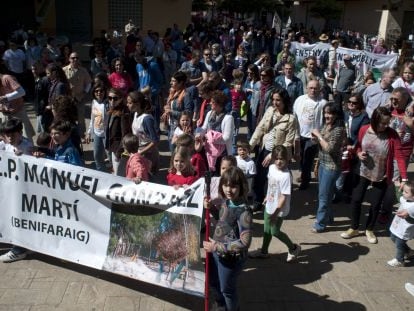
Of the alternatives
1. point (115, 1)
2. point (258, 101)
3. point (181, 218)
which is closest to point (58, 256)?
point (181, 218)

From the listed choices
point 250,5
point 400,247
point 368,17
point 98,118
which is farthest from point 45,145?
point 368,17

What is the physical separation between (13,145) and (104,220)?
1.45 m

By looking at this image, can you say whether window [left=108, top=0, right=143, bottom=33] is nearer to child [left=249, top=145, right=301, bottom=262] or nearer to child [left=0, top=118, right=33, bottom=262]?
child [left=0, top=118, right=33, bottom=262]

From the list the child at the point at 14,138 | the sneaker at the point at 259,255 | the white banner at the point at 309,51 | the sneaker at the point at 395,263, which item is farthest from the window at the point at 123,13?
the sneaker at the point at 395,263

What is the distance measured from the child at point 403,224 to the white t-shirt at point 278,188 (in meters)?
1.22

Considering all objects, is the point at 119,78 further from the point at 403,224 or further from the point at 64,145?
the point at 403,224

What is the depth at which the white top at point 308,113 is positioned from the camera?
656 centimetres

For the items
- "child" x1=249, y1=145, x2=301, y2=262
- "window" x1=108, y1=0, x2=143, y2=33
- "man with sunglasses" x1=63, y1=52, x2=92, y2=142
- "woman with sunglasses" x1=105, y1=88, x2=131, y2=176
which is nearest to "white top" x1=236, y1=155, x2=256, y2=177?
"child" x1=249, y1=145, x2=301, y2=262

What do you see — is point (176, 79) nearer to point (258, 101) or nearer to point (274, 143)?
point (258, 101)

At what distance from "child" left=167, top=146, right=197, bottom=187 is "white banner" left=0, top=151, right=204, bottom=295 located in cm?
52

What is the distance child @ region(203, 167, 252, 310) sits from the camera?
12.4ft

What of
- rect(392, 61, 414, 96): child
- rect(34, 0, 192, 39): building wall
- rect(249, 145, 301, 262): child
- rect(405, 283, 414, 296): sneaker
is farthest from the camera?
rect(34, 0, 192, 39): building wall

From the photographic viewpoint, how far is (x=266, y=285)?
4820 millimetres

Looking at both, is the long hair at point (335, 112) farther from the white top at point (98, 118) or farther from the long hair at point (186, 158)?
the white top at point (98, 118)
